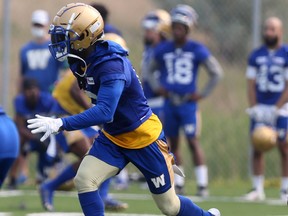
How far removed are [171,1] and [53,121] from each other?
8806 millimetres

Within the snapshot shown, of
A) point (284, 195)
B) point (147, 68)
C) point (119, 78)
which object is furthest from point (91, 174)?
point (147, 68)

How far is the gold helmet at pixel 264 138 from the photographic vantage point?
11641 mm

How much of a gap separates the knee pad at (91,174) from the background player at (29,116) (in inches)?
224

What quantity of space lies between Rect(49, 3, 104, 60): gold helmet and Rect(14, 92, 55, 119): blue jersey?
5964mm

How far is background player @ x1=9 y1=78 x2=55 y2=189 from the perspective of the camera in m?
12.9

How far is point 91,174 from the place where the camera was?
699cm

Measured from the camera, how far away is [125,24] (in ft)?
52.3

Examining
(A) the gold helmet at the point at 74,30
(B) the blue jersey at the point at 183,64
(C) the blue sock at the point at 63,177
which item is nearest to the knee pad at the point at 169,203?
(A) the gold helmet at the point at 74,30

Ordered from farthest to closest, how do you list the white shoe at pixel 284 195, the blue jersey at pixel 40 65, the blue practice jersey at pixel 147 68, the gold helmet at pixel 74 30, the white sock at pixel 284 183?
the blue jersey at pixel 40 65, the blue practice jersey at pixel 147 68, the white sock at pixel 284 183, the white shoe at pixel 284 195, the gold helmet at pixel 74 30

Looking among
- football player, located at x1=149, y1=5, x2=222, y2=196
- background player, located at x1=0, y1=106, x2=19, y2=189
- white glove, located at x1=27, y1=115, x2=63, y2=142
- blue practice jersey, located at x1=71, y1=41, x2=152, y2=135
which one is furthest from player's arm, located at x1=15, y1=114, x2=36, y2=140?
white glove, located at x1=27, y1=115, x2=63, y2=142

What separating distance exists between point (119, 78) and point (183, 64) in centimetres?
558

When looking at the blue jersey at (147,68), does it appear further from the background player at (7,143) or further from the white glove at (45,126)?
the white glove at (45,126)

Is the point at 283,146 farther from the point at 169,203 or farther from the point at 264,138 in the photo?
the point at 169,203

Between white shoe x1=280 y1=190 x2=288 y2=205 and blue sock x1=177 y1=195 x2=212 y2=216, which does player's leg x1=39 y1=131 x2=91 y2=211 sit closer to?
blue sock x1=177 y1=195 x2=212 y2=216
